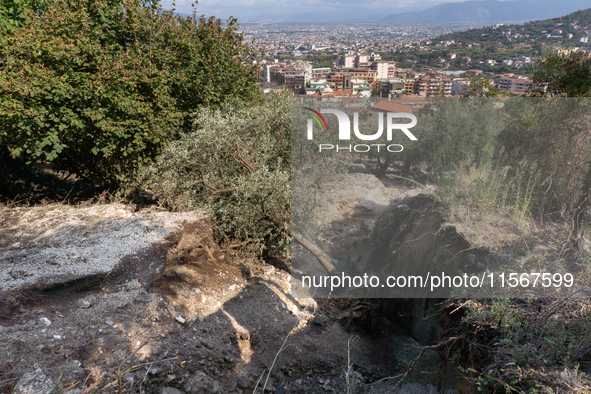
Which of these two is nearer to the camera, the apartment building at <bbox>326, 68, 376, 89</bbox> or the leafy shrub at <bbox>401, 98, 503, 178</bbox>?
the leafy shrub at <bbox>401, 98, 503, 178</bbox>

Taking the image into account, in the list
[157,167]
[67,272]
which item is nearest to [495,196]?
[67,272]

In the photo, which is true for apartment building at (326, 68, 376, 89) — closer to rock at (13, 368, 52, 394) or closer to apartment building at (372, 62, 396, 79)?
apartment building at (372, 62, 396, 79)

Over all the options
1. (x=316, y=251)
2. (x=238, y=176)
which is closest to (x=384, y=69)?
(x=238, y=176)

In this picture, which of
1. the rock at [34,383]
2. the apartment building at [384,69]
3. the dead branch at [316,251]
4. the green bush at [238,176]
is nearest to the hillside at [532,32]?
the apartment building at [384,69]

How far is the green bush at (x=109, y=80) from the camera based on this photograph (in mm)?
7914

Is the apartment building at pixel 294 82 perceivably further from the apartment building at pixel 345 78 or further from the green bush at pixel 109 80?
the apartment building at pixel 345 78

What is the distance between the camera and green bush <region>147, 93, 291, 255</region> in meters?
8.12

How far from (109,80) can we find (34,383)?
699cm

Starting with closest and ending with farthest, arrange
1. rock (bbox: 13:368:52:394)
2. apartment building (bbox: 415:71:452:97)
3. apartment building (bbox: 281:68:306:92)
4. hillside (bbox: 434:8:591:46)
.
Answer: rock (bbox: 13:368:52:394)
apartment building (bbox: 415:71:452:97)
apartment building (bbox: 281:68:306:92)
hillside (bbox: 434:8:591:46)

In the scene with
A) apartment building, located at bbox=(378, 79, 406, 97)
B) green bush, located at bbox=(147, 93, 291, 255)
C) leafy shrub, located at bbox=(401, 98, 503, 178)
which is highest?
apartment building, located at bbox=(378, 79, 406, 97)

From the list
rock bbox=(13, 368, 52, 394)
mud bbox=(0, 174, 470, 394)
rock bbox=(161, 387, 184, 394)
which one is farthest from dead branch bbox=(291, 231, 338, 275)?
rock bbox=(13, 368, 52, 394)

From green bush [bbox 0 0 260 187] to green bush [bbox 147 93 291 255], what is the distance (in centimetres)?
121

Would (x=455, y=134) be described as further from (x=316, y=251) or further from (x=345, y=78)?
(x=345, y=78)

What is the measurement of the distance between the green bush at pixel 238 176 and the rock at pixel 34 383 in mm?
4519
